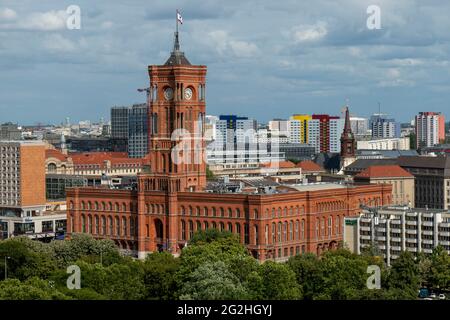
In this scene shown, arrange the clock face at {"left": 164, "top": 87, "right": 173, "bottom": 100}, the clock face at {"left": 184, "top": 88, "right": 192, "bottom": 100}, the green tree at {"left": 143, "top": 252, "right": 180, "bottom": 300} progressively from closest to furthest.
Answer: the green tree at {"left": 143, "top": 252, "right": 180, "bottom": 300}
the clock face at {"left": 184, "top": 88, "right": 192, "bottom": 100}
the clock face at {"left": 164, "top": 87, "right": 173, "bottom": 100}

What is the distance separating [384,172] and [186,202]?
124ft

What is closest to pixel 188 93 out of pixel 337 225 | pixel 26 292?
pixel 337 225

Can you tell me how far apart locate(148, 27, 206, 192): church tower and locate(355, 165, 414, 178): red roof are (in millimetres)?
31677

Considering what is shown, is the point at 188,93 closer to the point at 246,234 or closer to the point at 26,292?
the point at 246,234

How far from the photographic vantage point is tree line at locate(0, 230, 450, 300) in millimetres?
62406

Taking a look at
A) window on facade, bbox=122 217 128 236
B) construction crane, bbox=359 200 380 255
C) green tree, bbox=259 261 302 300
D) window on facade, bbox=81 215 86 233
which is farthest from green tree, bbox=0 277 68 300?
window on facade, bbox=81 215 86 233

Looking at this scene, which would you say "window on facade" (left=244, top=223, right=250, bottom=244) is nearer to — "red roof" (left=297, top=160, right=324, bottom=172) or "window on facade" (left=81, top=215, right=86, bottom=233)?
"window on facade" (left=81, top=215, right=86, bottom=233)

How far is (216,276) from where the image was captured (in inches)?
2534

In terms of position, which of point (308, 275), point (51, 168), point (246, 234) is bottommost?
point (308, 275)

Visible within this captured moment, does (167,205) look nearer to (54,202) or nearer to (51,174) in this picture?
(54,202)

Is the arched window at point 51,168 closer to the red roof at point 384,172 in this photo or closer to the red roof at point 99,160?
the red roof at point 99,160

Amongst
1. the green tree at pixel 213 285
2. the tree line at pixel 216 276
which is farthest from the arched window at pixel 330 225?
the green tree at pixel 213 285

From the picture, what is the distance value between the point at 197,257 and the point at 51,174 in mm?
86456
